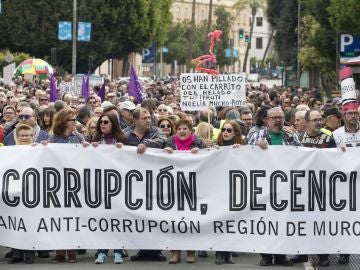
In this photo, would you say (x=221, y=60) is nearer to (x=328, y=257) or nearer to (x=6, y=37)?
(x=6, y=37)

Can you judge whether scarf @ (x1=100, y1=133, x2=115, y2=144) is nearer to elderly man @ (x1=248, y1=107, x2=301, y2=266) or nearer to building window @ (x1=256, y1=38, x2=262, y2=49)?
elderly man @ (x1=248, y1=107, x2=301, y2=266)

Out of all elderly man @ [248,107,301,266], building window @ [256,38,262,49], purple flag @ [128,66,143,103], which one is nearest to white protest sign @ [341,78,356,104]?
elderly man @ [248,107,301,266]

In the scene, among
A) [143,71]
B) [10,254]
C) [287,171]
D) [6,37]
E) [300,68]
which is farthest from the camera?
[143,71]

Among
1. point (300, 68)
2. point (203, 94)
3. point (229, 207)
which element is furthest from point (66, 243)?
point (300, 68)

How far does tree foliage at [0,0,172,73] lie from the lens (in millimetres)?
76062

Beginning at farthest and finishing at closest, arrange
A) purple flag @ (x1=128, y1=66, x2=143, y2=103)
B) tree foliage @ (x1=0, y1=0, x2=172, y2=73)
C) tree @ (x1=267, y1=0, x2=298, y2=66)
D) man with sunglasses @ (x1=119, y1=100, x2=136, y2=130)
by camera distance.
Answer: tree @ (x1=267, y1=0, x2=298, y2=66), tree foliage @ (x1=0, y1=0, x2=172, y2=73), purple flag @ (x1=128, y1=66, x2=143, y2=103), man with sunglasses @ (x1=119, y1=100, x2=136, y2=130)

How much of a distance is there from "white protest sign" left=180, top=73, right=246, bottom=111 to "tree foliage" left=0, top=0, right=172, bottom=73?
5943 centimetres

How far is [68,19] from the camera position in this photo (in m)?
76.1

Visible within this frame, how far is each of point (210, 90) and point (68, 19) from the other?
6015 centimetres

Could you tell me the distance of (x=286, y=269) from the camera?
12.9m

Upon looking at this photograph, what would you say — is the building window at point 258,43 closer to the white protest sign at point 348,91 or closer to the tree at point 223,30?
the tree at point 223,30

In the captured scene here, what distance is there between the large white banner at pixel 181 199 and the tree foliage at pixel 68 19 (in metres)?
63.2

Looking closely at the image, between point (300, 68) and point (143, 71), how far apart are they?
191ft

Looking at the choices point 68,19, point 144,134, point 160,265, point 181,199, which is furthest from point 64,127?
point 68,19
